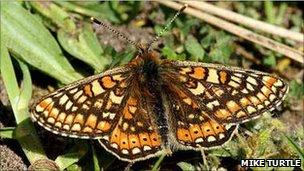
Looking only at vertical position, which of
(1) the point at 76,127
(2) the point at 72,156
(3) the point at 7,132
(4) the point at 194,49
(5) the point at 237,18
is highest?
(5) the point at 237,18

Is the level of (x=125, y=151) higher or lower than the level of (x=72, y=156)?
higher

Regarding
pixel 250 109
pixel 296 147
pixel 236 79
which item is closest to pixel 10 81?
pixel 236 79

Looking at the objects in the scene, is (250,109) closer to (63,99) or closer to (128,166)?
(128,166)

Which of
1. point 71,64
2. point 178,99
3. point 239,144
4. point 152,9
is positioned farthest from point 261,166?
point 152,9

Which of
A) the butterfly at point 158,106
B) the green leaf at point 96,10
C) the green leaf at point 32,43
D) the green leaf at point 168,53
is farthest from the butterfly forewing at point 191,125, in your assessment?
the green leaf at point 96,10

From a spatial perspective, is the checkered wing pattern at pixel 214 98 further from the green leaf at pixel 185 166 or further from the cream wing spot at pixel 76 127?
the cream wing spot at pixel 76 127

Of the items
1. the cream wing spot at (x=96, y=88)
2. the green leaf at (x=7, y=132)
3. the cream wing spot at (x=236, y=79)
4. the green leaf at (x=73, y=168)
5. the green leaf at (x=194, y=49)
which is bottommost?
the green leaf at (x=7, y=132)
